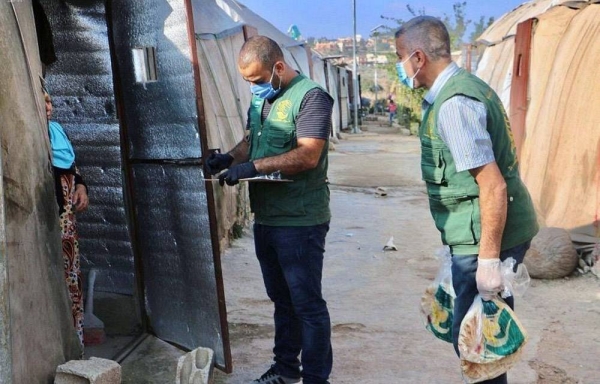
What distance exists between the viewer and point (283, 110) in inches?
135

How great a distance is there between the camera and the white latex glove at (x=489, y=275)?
8.89ft

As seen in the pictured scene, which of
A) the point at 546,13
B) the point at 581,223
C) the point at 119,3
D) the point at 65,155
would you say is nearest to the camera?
the point at 65,155

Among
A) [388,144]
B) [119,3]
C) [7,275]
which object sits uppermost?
[119,3]

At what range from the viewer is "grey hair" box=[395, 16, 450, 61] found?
113 inches

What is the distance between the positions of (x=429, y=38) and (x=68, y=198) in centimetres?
217

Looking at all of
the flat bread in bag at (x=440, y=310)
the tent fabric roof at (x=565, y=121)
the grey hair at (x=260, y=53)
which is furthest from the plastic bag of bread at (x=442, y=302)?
the tent fabric roof at (x=565, y=121)

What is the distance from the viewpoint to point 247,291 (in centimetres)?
591

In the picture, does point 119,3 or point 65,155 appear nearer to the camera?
point 65,155

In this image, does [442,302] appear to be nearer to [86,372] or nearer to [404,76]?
[404,76]

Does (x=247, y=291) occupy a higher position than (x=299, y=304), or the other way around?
(x=299, y=304)

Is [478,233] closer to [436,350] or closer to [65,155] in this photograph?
[436,350]

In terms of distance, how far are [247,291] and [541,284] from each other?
259 cm

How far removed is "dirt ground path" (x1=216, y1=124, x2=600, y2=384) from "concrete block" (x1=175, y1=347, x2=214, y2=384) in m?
0.30

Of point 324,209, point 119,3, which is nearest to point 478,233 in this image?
point 324,209
